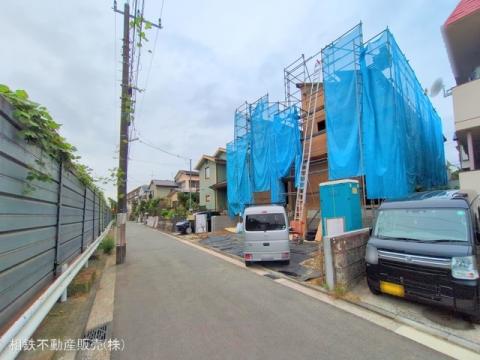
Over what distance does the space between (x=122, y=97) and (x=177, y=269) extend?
634 cm

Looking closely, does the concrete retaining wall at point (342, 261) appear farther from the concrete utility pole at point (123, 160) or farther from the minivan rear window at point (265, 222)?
the concrete utility pole at point (123, 160)

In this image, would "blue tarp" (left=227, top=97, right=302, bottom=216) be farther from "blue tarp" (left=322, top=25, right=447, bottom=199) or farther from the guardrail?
the guardrail

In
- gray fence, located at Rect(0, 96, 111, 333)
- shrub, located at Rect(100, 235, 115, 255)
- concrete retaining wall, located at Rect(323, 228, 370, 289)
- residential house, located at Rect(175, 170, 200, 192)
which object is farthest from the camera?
residential house, located at Rect(175, 170, 200, 192)

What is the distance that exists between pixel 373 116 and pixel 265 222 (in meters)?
5.85

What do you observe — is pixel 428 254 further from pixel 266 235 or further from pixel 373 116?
pixel 373 116

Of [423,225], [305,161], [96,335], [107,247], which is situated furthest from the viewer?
[305,161]

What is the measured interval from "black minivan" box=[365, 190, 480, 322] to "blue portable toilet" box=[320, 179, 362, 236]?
2324 millimetres

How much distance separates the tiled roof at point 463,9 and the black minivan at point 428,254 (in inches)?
254

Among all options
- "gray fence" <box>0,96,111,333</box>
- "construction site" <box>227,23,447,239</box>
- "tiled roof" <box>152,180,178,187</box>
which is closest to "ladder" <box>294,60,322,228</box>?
"construction site" <box>227,23,447,239</box>

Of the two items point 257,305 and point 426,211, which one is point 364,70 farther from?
point 257,305

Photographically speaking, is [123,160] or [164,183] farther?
[164,183]

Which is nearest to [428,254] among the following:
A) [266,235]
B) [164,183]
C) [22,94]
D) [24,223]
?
Answer: [266,235]

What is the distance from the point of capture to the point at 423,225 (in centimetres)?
480

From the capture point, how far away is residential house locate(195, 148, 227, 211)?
24.0 m
